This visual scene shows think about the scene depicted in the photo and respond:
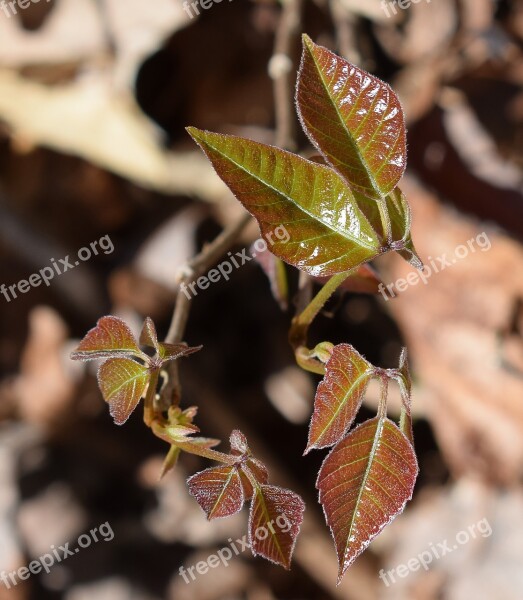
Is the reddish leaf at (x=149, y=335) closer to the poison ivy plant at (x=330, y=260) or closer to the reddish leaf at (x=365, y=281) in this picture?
the poison ivy plant at (x=330, y=260)

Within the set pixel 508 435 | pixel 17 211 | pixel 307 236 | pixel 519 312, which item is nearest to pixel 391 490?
pixel 307 236

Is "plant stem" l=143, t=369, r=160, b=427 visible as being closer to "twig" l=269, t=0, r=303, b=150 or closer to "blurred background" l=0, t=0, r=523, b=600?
"twig" l=269, t=0, r=303, b=150

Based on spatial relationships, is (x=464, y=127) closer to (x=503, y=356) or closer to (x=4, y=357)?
(x=503, y=356)

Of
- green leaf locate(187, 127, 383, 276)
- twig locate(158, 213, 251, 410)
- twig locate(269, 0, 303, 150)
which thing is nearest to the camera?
green leaf locate(187, 127, 383, 276)

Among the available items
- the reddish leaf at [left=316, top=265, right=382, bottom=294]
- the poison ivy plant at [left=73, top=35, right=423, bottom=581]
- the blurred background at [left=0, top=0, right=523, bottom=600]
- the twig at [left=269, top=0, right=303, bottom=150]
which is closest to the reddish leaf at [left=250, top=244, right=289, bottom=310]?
the reddish leaf at [left=316, top=265, right=382, bottom=294]

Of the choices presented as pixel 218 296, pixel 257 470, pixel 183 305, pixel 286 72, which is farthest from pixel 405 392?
pixel 218 296

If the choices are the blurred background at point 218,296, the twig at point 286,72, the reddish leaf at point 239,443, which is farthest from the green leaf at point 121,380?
the blurred background at point 218,296

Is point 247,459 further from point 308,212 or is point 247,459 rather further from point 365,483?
point 308,212

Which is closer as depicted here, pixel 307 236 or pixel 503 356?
pixel 307 236

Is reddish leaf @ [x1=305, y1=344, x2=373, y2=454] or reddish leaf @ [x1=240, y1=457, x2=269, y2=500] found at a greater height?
reddish leaf @ [x1=305, y1=344, x2=373, y2=454]
